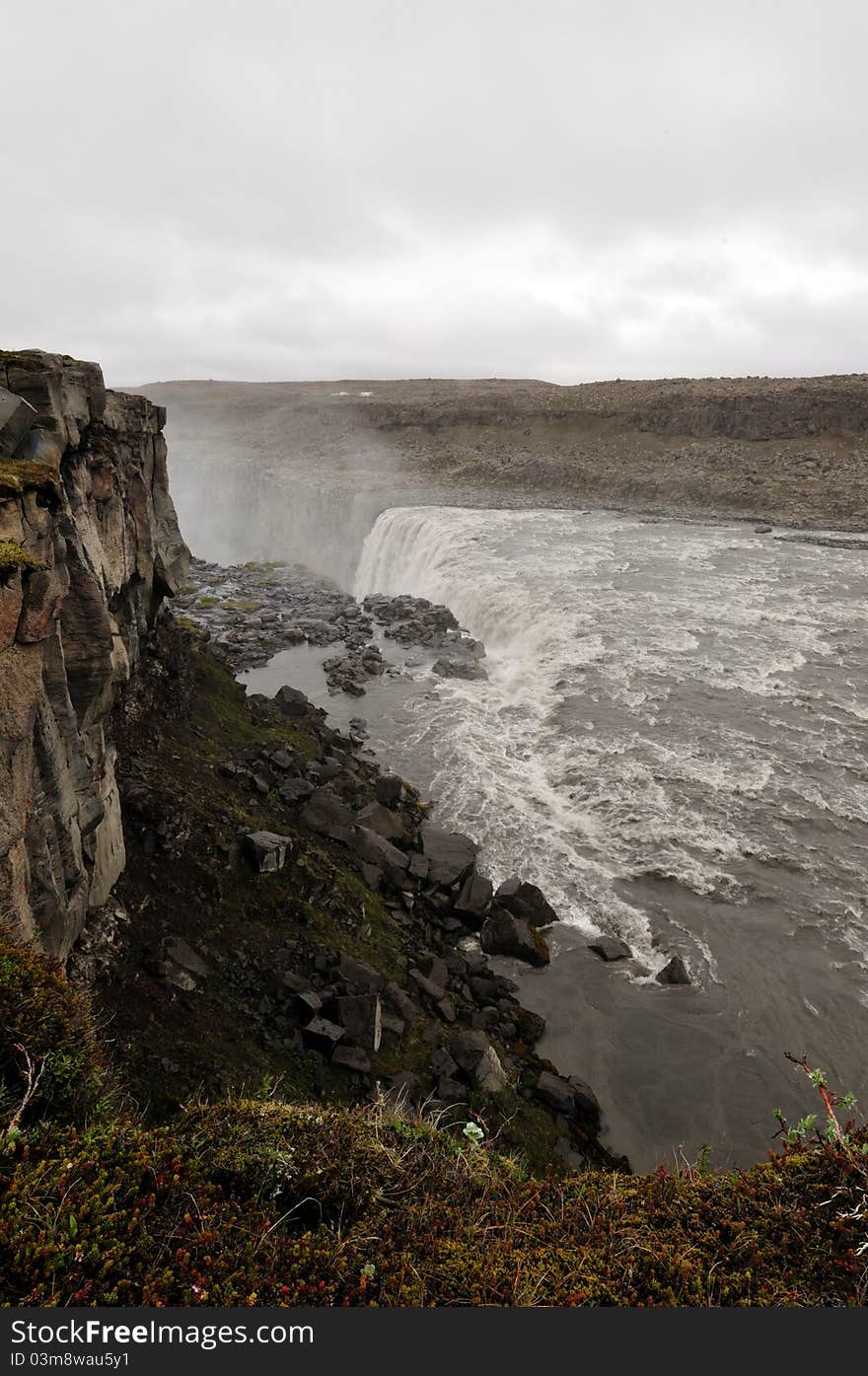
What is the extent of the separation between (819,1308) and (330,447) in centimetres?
8394

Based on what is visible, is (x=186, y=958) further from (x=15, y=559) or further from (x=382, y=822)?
(x=382, y=822)

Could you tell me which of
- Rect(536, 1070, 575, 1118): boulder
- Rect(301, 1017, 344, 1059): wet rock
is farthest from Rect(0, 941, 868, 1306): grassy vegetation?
Rect(536, 1070, 575, 1118): boulder

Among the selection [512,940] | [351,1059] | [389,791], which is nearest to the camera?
[351,1059]

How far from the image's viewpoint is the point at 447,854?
1580cm

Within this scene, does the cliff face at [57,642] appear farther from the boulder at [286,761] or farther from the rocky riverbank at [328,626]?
the rocky riverbank at [328,626]

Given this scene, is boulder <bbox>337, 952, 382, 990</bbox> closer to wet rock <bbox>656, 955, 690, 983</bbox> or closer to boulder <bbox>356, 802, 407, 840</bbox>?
boulder <bbox>356, 802, 407, 840</bbox>

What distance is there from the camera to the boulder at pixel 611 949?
13672 mm

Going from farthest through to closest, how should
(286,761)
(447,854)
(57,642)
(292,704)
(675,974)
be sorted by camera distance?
(292,704)
(286,761)
(447,854)
(675,974)
(57,642)

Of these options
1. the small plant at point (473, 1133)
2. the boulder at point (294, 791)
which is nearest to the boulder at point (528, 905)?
the boulder at point (294, 791)

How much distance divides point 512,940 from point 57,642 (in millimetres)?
9926

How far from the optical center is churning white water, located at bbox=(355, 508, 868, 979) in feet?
50.1

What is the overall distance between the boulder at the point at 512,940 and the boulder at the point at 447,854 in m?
1.43

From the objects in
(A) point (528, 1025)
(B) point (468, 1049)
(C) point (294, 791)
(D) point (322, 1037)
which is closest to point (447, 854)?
(C) point (294, 791)

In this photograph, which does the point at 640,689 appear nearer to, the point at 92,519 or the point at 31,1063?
the point at 92,519
